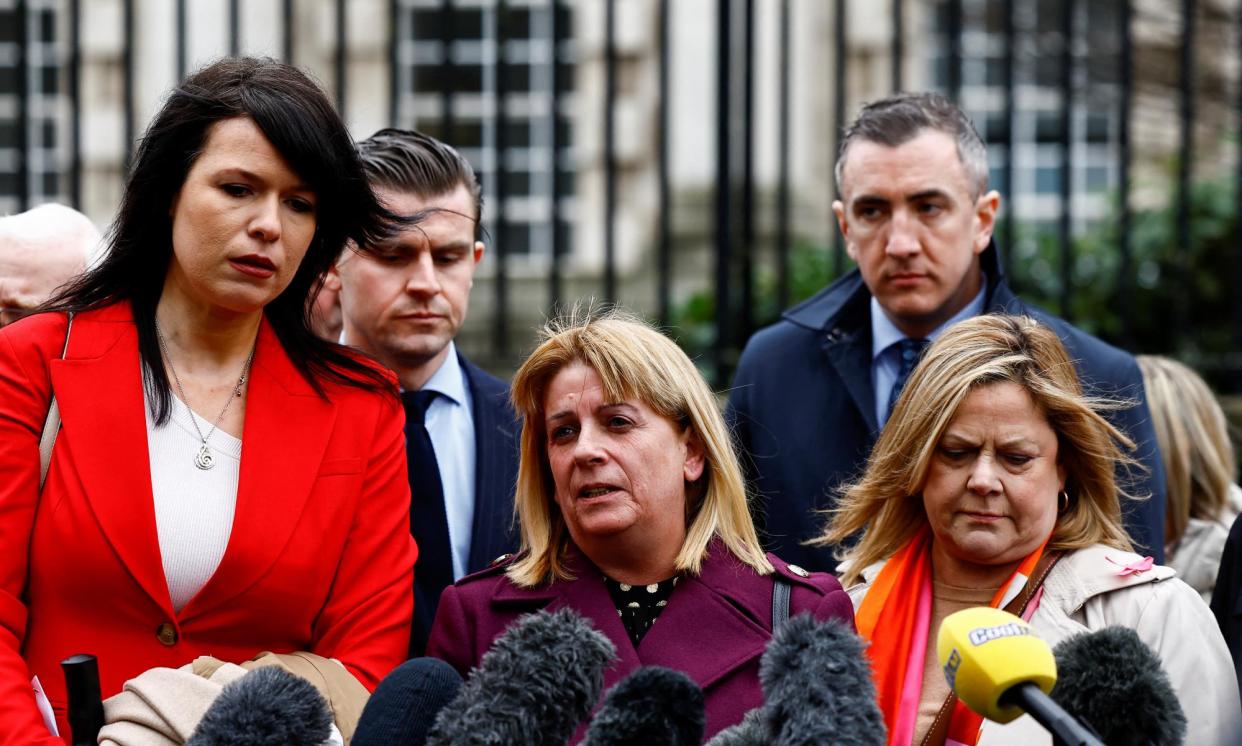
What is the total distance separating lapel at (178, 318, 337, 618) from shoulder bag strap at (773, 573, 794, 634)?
0.93m

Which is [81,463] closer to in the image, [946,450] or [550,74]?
[946,450]

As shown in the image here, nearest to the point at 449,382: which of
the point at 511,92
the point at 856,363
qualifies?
the point at 856,363

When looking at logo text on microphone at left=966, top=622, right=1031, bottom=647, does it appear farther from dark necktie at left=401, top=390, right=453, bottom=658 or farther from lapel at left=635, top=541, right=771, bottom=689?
dark necktie at left=401, top=390, right=453, bottom=658

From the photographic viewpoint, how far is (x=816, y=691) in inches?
86.2

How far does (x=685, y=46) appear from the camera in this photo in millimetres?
10469

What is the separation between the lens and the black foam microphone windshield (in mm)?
A: 2164

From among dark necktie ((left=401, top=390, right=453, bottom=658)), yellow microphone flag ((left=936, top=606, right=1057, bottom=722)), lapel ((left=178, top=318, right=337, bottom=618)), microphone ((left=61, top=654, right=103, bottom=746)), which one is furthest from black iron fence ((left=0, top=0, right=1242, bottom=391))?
yellow microphone flag ((left=936, top=606, right=1057, bottom=722))

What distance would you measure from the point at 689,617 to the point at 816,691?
0.89 m

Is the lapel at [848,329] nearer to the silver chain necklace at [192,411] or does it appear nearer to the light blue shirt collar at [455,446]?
the light blue shirt collar at [455,446]

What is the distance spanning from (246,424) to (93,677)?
60cm

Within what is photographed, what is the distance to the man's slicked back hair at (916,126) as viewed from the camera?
403cm

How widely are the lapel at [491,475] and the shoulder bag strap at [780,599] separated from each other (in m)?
0.73

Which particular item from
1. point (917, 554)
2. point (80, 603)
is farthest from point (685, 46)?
point (80, 603)

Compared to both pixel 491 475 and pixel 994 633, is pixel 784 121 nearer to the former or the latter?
pixel 491 475
